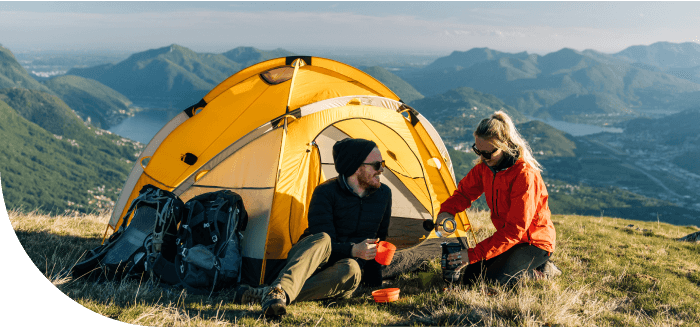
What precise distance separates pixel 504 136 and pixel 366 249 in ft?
7.25

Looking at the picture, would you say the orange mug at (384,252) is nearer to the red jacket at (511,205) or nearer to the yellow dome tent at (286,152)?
the red jacket at (511,205)

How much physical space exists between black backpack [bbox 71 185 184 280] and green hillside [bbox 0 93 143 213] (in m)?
147

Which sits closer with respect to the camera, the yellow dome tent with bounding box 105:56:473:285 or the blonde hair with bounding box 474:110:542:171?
the blonde hair with bounding box 474:110:542:171

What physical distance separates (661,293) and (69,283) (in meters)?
7.83

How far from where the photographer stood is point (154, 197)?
18.0 feet

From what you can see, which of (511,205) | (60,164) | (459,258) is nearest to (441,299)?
(459,258)

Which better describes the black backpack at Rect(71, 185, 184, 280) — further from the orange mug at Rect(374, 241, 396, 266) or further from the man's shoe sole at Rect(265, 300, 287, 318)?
the orange mug at Rect(374, 241, 396, 266)

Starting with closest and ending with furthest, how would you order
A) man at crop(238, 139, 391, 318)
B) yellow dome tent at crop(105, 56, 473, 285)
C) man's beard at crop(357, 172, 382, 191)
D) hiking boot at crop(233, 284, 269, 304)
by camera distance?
man at crop(238, 139, 391, 318) < hiking boot at crop(233, 284, 269, 304) < man's beard at crop(357, 172, 382, 191) < yellow dome tent at crop(105, 56, 473, 285)

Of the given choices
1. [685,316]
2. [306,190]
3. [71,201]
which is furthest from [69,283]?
[71,201]

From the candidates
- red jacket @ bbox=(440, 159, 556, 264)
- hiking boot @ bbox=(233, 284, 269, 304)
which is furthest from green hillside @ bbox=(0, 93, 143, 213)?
red jacket @ bbox=(440, 159, 556, 264)

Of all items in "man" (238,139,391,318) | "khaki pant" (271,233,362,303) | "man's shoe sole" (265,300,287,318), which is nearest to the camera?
"man's shoe sole" (265,300,287,318)

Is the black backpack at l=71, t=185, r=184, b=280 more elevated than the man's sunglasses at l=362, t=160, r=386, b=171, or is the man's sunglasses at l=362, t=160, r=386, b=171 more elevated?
the man's sunglasses at l=362, t=160, r=386, b=171

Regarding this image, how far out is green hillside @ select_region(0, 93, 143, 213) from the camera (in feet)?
447

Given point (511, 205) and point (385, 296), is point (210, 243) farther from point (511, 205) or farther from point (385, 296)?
point (511, 205)
